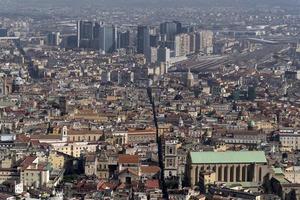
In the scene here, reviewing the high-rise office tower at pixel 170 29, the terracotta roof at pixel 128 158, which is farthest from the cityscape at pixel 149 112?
the high-rise office tower at pixel 170 29

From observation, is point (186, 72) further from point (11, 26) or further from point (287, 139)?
point (11, 26)

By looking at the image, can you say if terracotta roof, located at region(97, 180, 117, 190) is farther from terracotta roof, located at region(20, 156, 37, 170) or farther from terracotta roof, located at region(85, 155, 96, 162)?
terracotta roof, located at region(20, 156, 37, 170)

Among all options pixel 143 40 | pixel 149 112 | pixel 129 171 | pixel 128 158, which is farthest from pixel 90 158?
pixel 143 40

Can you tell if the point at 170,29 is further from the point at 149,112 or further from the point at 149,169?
the point at 149,169

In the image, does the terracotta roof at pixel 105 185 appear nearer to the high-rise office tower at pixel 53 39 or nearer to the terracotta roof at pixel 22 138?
the terracotta roof at pixel 22 138

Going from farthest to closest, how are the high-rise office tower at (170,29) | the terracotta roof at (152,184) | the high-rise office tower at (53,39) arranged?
the high-rise office tower at (170,29), the high-rise office tower at (53,39), the terracotta roof at (152,184)

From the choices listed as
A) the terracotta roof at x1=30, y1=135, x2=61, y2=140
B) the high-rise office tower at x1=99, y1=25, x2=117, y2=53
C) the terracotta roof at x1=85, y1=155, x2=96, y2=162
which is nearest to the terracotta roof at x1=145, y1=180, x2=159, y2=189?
the terracotta roof at x1=85, y1=155, x2=96, y2=162
